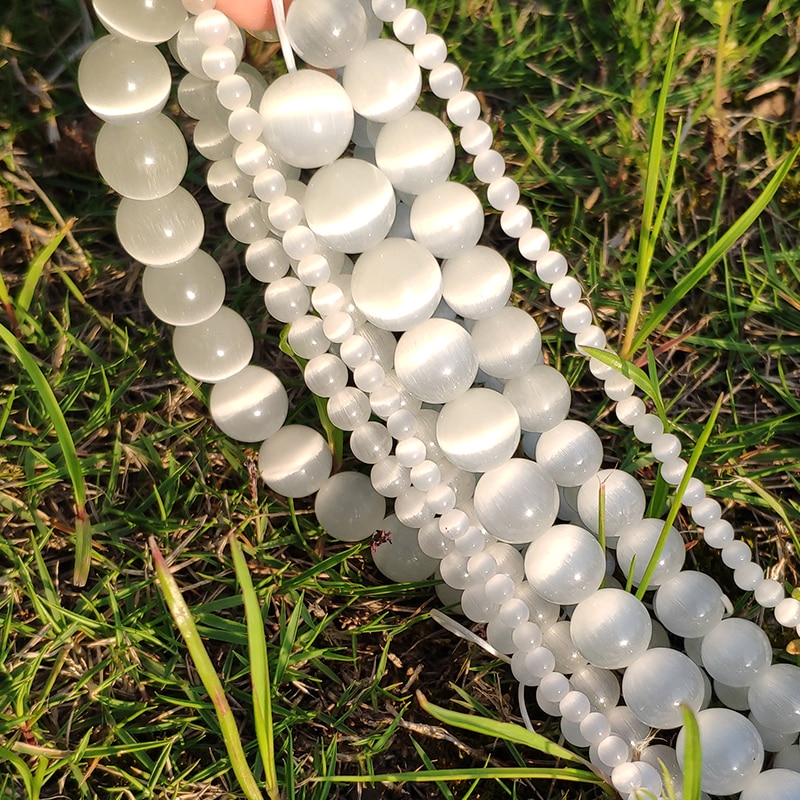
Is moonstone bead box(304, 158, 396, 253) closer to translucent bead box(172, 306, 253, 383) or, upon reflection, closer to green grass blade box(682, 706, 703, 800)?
translucent bead box(172, 306, 253, 383)

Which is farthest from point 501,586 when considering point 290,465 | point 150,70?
point 150,70

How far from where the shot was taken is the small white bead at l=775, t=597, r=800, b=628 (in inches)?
46.2

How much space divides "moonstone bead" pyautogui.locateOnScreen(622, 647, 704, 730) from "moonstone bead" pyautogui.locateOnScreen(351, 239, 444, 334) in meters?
0.49

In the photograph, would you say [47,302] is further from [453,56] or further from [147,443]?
[453,56]

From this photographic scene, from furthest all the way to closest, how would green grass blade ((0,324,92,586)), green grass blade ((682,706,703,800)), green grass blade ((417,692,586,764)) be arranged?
green grass blade ((0,324,92,586)), green grass blade ((417,692,586,764)), green grass blade ((682,706,703,800))

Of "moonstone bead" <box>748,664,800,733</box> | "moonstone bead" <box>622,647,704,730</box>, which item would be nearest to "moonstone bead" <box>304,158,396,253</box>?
"moonstone bead" <box>622,647,704,730</box>

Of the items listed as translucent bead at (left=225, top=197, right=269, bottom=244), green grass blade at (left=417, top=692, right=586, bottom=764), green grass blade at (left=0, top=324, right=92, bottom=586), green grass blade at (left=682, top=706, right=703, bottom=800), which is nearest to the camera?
green grass blade at (left=682, top=706, right=703, bottom=800)

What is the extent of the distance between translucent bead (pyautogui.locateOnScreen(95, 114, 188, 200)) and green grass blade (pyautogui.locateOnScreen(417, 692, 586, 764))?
0.70m

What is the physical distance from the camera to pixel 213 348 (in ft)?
4.20

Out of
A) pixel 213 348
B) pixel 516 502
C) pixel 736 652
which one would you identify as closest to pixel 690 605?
pixel 736 652

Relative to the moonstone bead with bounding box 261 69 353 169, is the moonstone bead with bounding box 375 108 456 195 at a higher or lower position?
lower

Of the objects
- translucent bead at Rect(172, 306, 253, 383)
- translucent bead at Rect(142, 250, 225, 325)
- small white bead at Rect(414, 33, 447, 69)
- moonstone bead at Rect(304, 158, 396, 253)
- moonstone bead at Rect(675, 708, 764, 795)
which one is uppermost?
small white bead at Rect(414, 33, 447, 69)

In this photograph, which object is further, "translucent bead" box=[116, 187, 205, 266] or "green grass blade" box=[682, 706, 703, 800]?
"translucent bead" box=[116, 187, 205, 266]

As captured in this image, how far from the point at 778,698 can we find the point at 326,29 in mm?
948
